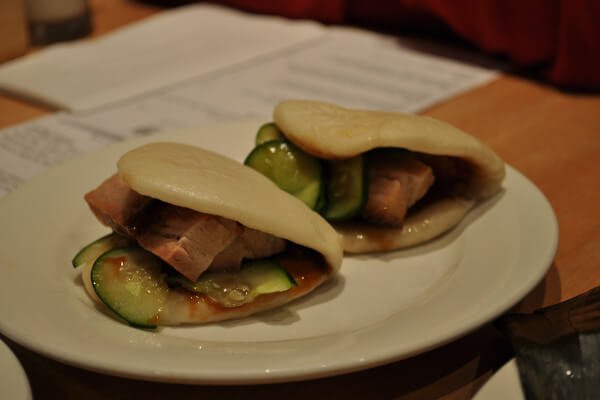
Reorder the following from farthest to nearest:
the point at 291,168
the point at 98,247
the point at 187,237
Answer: the point at 291,168
the point at 98,247
the point at 187,237

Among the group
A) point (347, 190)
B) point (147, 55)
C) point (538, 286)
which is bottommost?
point (147, 55)

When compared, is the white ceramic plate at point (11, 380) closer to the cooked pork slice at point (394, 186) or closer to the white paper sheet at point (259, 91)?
the cooked pork slice at point (394, 186)

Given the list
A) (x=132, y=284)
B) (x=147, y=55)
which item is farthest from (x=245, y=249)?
(x=147, y=55)

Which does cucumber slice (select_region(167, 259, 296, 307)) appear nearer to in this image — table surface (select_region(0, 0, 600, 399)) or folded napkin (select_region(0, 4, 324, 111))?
table surface (select_region(0, 0, 600, 399))

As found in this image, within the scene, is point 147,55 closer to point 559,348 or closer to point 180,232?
point 180,232

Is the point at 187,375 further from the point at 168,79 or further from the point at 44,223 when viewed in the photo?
the point at 168,79

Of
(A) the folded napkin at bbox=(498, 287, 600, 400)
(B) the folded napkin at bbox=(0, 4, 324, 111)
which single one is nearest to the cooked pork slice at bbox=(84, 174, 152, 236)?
(A) the folded napkin at bbox=(498, 287, 600, 400)

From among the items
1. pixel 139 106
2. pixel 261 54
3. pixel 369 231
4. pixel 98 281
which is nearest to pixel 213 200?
pixel 98 281
